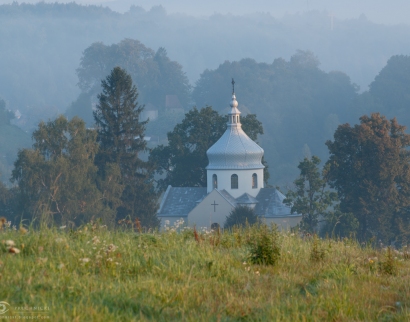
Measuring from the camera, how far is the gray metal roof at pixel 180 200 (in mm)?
53688

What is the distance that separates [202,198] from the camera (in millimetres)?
54000

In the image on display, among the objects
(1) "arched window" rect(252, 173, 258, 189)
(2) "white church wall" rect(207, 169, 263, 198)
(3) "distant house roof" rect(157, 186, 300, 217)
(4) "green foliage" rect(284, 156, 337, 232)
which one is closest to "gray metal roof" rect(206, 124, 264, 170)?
(2) "white church wall" rect(207, 169, 263, 198)

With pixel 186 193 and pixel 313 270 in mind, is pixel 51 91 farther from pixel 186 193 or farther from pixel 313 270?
pixel 313 270

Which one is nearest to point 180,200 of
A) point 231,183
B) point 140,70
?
point 231,183

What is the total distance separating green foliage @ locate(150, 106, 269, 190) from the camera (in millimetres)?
59406

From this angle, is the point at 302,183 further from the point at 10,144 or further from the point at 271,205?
the point at 10,144

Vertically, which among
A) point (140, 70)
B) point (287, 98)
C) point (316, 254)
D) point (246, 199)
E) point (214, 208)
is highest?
point (140, 70)

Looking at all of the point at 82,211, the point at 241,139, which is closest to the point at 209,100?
the point at 241,139

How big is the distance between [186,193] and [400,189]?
1363 centimetres

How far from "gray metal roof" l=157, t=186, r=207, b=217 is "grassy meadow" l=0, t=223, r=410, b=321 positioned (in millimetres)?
45213

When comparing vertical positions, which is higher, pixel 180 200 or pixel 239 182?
pixel 239 182

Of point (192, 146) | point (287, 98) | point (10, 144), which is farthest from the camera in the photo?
point (287, 98)

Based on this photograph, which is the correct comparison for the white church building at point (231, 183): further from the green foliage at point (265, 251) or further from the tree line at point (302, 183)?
the green foliage at point (265, 251)

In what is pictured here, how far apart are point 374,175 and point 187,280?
145 feet
